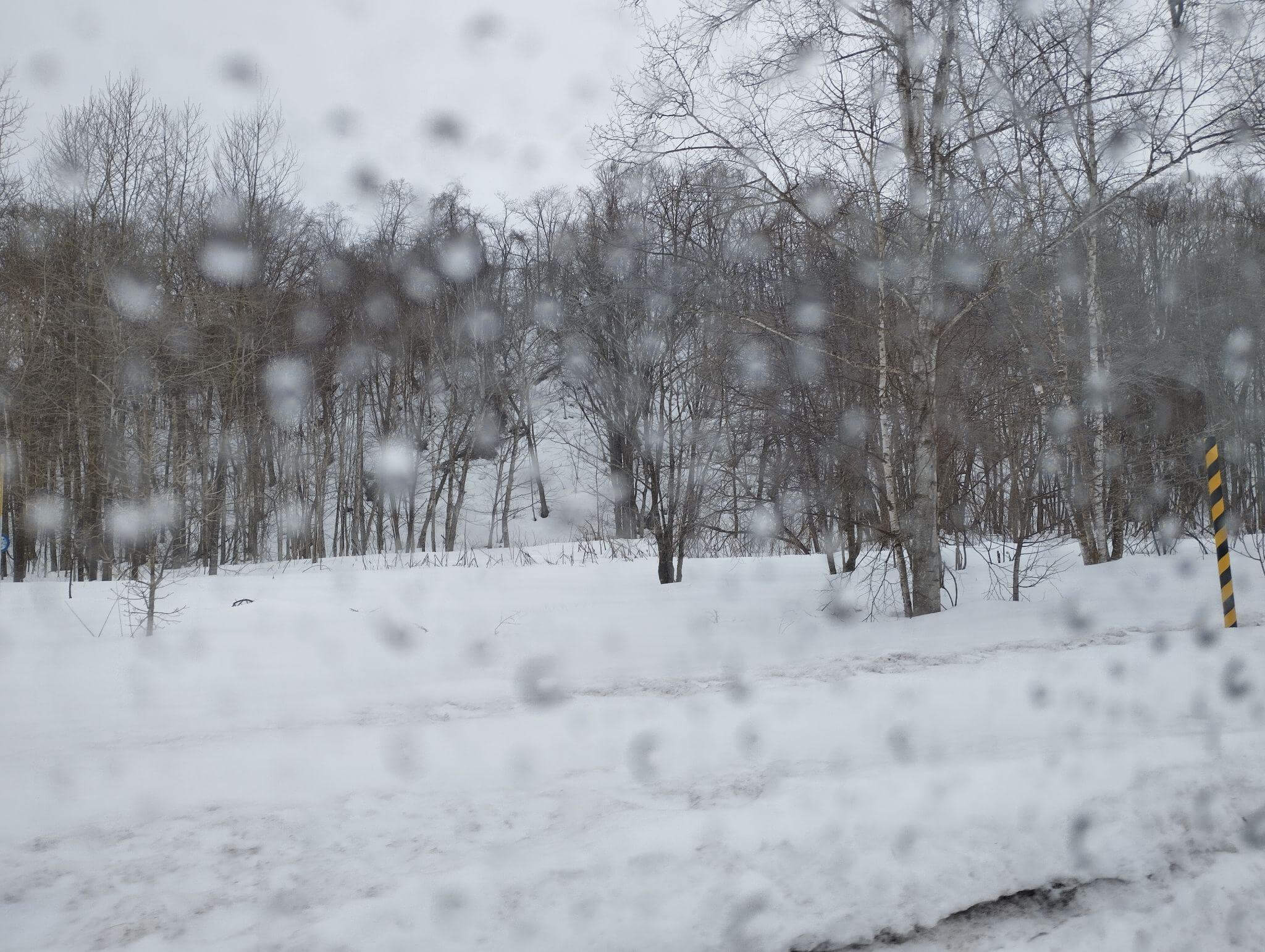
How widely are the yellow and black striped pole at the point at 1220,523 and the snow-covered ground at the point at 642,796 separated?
0.86 ft

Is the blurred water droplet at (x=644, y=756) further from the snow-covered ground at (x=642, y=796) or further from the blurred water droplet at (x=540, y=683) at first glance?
the blurred water droplet at (x=540, y=683)

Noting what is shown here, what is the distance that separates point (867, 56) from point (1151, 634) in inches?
229

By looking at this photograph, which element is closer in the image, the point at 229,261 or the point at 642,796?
the point at 642,796

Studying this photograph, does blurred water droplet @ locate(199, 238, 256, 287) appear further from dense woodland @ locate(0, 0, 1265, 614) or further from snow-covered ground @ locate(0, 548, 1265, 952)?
snow-covered ground @ locate(0, 548, 1265, 952)

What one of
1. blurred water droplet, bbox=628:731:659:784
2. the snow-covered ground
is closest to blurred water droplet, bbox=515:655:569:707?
the snow-covered ground

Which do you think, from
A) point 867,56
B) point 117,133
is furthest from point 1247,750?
point 117,133

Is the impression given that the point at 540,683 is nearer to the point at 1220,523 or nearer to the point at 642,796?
the point at 642,796

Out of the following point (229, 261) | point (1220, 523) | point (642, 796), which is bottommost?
point (642, 796)

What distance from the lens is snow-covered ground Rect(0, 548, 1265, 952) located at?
98.2 inches

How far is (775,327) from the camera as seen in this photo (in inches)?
366

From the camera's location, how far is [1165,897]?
8.93ft

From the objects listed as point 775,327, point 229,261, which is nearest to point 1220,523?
point 775,327

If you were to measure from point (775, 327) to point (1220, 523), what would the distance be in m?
4.63

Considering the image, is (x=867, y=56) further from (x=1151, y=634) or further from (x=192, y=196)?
(x=192, y=196)
